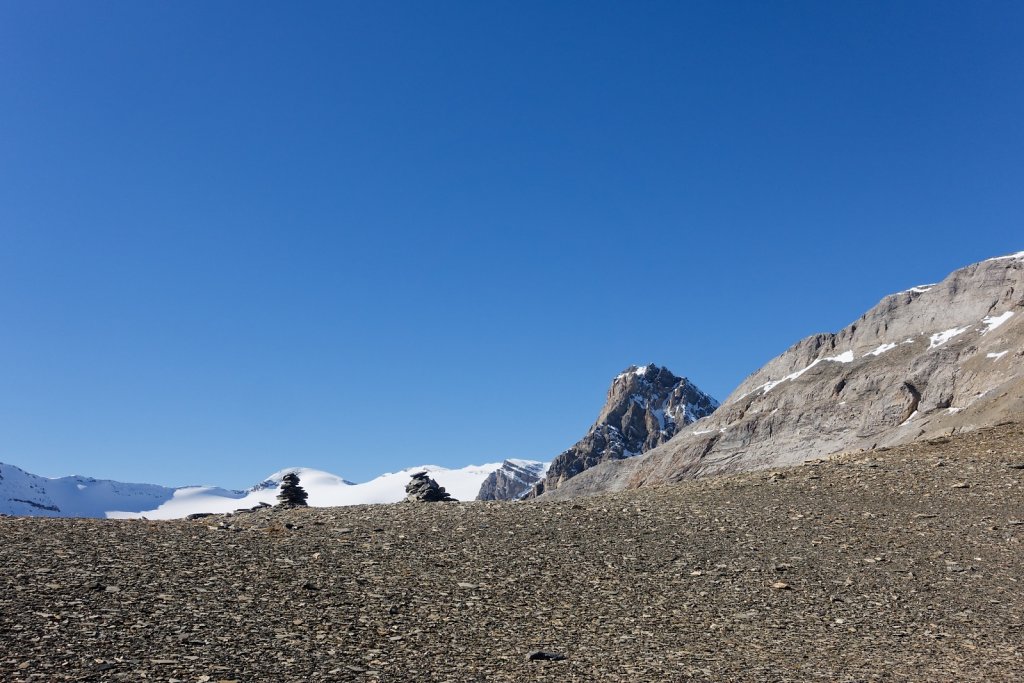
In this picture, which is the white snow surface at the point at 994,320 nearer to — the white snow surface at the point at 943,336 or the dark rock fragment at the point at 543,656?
the white snow surface at the point at 943,336

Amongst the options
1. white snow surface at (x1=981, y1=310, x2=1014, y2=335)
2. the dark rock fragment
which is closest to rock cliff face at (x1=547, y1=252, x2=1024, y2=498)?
white snow surface at (x1=981, y1=310, x2=1014, y2=335)

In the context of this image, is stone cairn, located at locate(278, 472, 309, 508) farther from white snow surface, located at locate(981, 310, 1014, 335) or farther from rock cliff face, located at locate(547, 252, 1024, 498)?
white snow surface, located at locate(981, 310, 1014, 335)

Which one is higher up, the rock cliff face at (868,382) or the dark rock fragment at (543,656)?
the rock cliff face at (868,382)

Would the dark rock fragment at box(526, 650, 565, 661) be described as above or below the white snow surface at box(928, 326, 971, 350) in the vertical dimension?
below

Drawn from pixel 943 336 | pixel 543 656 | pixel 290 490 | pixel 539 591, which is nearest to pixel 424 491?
pixel 290 490

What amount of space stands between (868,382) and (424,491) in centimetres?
11808

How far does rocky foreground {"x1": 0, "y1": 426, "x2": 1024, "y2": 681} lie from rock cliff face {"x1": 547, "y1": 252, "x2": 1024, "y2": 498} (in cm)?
8295

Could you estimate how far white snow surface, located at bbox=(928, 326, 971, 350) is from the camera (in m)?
126

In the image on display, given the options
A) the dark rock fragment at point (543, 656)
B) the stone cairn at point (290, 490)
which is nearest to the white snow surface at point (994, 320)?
the stone cairn at point (290, 490)

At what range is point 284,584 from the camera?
13.3 metres

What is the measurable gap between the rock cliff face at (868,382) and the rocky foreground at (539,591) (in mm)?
Result: 82951

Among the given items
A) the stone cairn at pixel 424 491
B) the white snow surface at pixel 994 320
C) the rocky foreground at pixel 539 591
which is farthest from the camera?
the white snow surface at pixel 994 320

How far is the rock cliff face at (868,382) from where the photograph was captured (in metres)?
110

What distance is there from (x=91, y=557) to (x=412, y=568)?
5.76 meters
